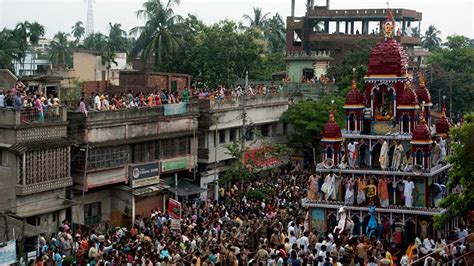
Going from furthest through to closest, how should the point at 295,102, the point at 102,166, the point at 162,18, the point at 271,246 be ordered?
the point at 162,18 → the point at 295,102 → the point at 102,166 → the point at 271,246

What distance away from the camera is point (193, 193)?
133 ft

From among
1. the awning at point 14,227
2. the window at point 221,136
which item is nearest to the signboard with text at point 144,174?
the window at point 221,136

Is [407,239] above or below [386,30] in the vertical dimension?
below

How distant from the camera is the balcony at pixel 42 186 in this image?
32031mm

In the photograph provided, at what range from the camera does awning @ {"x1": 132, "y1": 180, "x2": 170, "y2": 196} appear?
123ft

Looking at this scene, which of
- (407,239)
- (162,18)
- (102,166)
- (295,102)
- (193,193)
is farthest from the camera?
(162,18)

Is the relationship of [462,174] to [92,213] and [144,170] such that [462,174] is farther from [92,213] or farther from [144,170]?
[92,213]

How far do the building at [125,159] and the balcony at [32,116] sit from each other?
1.20 m

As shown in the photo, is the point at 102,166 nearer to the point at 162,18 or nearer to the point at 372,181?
the point at 372,181

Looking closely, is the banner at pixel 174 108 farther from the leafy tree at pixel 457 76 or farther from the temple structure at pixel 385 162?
the leafy tree at pixel 457 76

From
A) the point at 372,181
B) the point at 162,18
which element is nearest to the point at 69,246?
the point at 372,181

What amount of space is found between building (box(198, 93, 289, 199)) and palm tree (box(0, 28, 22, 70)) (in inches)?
717

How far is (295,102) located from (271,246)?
Result: 86.2ft

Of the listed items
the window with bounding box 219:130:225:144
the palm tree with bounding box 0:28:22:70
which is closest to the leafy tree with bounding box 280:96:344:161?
the window with bounding box 219:130:225:144
